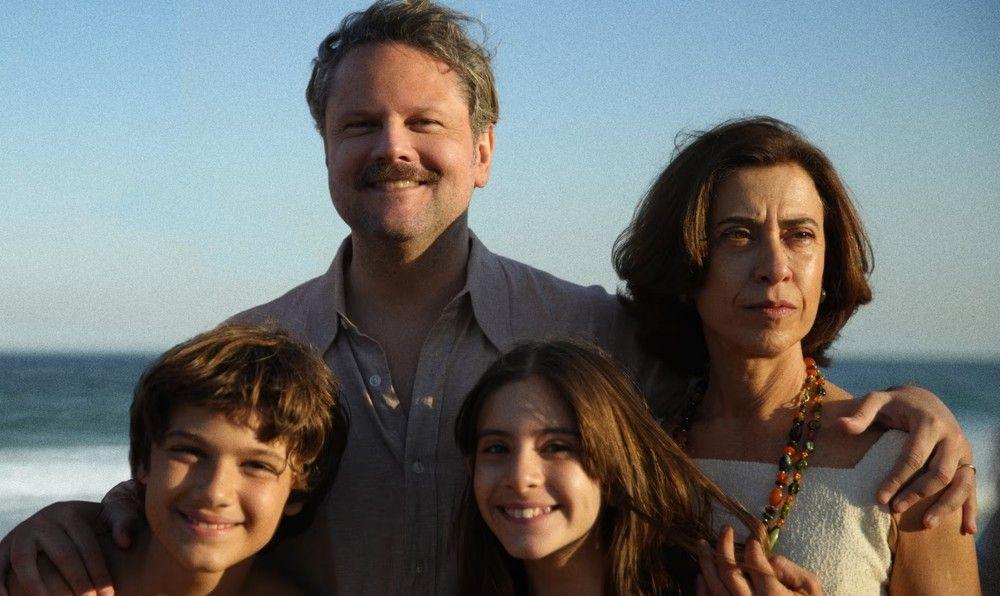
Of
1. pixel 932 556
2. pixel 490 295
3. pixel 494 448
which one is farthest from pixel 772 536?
pixel 490 295

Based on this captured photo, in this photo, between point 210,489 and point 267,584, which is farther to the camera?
point 267,584

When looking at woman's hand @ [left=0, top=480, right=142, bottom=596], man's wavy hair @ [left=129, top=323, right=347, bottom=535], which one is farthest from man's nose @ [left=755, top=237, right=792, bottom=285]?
woman's hand @ [left=0, top=480, right=142, bottom=596]

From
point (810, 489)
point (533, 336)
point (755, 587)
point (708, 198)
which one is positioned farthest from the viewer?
point (533, 336)

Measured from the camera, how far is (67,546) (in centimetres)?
331

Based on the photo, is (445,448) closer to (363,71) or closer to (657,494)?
(657,494)

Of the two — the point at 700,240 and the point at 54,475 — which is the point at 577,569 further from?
the point at 54,475

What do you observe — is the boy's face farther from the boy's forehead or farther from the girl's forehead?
the girl's forehead

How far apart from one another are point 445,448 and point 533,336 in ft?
1.77

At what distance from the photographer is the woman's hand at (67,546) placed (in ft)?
10.7

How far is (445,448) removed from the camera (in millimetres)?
3580

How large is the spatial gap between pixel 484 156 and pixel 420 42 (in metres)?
0.54

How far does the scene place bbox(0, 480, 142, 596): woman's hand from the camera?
10.7 feet

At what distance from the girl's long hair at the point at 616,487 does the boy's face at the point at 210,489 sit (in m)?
0.61

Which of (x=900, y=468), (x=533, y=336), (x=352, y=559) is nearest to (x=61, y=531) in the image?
(x=352, y=559)
